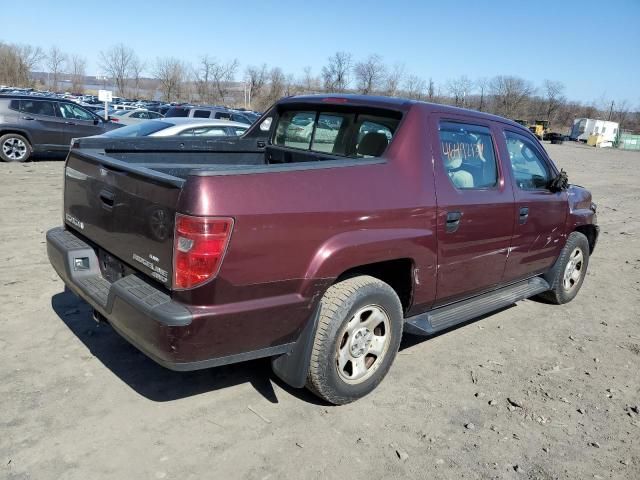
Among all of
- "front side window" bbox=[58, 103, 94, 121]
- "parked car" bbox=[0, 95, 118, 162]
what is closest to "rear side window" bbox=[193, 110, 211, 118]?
"front side window" bbox=[58, 103, 94, 121]

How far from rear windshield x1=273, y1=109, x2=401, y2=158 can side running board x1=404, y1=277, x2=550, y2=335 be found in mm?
1224

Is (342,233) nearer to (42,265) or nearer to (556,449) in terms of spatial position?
(556,449)

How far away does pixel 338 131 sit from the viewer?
13.8ft

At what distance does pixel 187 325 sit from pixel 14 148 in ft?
41.1

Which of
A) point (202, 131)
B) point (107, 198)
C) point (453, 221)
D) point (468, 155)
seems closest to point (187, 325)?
point (107, 198)

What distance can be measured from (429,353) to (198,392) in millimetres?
1879

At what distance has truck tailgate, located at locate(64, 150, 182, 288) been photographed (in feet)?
9.13

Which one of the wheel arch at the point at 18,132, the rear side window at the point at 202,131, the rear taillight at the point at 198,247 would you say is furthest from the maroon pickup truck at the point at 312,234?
the wheel arch at the point at 18,132

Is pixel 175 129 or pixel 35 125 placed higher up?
pixel 175 129

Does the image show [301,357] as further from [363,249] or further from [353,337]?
[363,249]

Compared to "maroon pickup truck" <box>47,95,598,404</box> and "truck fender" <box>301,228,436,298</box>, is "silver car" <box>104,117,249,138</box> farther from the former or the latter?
"truck fender" <box>301,228,436,298</box>

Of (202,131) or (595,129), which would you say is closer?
(202,131)

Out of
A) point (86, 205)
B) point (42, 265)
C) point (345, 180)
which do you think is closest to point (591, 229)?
point (345, 180)

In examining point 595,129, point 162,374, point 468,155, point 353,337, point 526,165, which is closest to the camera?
point 353,337
